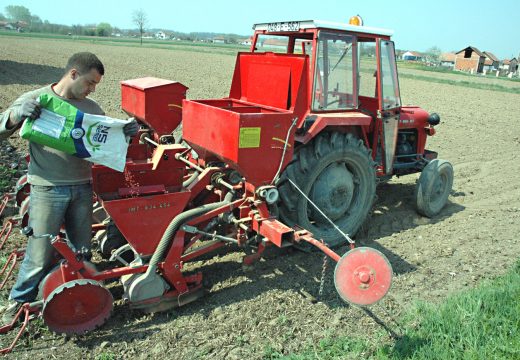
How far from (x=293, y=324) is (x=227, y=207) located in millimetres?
1104

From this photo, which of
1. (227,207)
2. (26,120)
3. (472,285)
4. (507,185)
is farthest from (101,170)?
(507,185)

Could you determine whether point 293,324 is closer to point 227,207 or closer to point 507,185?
point 227,207

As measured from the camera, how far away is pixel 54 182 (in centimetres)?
323

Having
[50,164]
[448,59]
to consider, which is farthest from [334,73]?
[448,59]

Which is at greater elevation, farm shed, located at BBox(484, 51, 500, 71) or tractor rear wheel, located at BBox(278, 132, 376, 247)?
farm shed, located at BBox(484, 51, 500, 71)

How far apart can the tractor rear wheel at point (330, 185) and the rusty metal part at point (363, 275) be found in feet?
3.78

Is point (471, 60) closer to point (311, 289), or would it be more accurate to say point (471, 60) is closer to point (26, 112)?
point (311, 289)

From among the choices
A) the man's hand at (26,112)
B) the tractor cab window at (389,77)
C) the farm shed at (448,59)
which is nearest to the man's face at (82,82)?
the man's hand at (26,112)

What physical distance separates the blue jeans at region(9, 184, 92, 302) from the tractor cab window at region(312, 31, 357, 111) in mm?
2462

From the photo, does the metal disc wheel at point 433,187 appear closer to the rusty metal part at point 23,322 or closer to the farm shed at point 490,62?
the rusty metal part at point 23,322

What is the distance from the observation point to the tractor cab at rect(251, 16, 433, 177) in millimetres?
4551

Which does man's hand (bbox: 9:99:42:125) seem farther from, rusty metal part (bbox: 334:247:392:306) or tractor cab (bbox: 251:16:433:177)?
rusty metal part (bbox: 334:247:392:306)

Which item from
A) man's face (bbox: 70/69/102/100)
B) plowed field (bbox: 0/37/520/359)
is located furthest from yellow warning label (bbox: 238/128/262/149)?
plowed field (bbox: 0/37/520/359)

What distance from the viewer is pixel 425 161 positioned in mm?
6285
